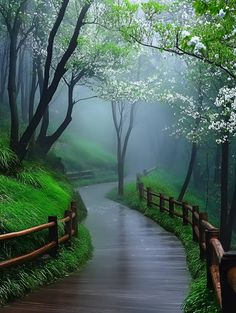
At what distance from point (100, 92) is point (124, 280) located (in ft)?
65.6

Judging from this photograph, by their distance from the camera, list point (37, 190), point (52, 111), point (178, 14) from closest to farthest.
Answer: point (37, 190)
point (178, 14)
point (52, 111)

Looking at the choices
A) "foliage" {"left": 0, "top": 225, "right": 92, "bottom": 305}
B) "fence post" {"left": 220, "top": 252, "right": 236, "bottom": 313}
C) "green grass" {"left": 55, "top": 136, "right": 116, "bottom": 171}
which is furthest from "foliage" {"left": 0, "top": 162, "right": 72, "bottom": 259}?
"green grass" {"left": 55, "top": 136, "right": 116, "bottom": 171}

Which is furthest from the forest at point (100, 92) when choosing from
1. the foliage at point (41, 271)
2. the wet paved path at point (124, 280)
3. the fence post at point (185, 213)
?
the fence post at point (185, 213)

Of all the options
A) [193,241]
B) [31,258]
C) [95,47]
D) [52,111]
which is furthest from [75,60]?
[52,111]

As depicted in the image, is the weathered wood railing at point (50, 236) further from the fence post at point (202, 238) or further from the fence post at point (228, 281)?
the fence post at point (228, 281)

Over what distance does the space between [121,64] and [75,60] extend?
168 inches

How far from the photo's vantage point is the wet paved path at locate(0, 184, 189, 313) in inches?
328

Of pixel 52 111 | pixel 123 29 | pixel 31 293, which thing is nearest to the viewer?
pixel 31 293

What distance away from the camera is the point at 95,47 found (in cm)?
2323

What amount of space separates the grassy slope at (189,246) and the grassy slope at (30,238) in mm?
3088

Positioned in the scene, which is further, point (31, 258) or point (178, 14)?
point (178, 14)

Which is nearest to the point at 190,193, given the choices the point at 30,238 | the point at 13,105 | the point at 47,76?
the point at 13,105

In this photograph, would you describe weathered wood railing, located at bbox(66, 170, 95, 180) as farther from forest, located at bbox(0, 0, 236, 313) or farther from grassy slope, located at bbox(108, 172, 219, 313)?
grassy slope, located at bbox(108, 172, 219, 313)

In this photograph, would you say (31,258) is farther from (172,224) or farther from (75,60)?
(75,60)
